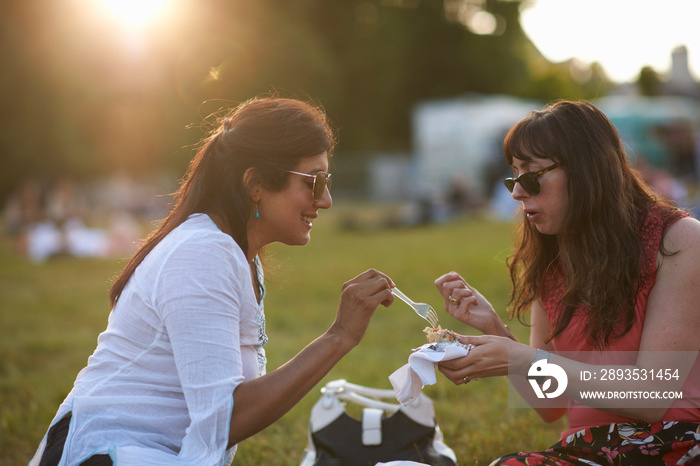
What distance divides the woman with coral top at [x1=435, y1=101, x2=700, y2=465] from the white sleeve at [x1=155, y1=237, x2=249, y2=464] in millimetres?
880

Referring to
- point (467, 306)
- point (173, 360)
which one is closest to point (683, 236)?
point (467, 306)

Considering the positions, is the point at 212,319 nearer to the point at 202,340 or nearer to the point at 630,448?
the point at 202,340

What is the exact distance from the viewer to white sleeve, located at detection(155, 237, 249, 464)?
2309mm

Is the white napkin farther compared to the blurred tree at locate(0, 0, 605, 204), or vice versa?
the blurred tree at locate(0, 0, 605, 204)

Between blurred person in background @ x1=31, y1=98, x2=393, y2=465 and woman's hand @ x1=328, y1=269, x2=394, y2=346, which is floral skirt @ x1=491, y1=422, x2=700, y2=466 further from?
blurred person in background @ x1=31, y1=98, x2=393, y2=465

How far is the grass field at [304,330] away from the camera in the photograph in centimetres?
434

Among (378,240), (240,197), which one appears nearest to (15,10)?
(378,240)

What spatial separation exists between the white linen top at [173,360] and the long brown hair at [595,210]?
1.35 metres

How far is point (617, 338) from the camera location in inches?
106

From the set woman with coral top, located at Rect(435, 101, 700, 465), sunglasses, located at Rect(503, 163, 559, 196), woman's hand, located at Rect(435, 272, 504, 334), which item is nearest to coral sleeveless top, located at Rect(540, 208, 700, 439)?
woman with coral top, located at Rect(435, 101, 700, 465)

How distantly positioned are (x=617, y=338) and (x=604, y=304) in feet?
0.51

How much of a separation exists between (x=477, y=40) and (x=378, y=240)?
93.7 ft

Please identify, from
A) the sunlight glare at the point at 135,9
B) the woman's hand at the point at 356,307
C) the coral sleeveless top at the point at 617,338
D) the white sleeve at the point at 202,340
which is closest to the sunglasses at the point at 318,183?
the woman's hand at the point at 356,307

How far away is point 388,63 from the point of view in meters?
37.0
